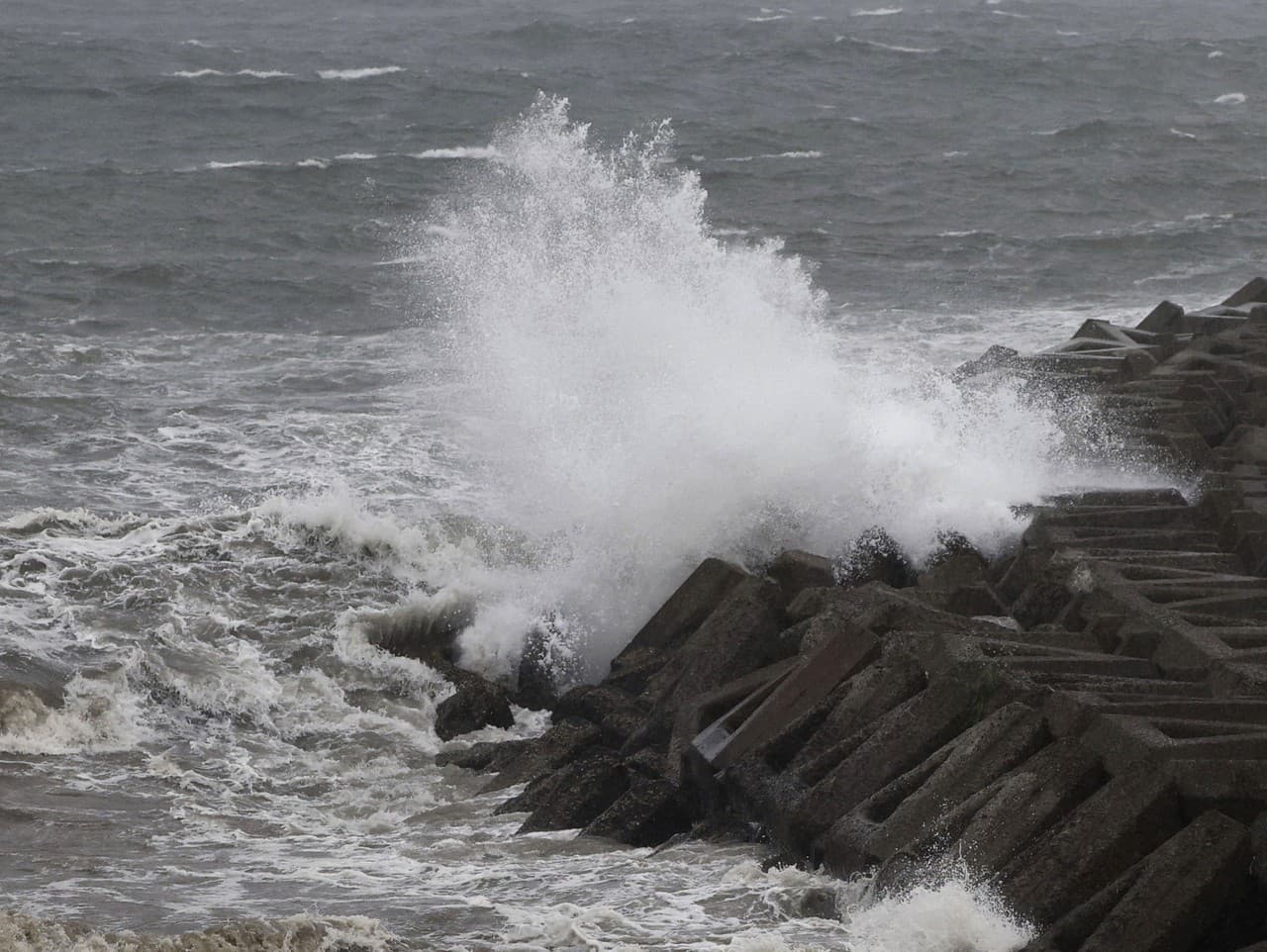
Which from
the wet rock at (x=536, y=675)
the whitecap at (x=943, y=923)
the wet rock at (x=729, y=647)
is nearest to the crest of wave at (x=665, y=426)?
the wet rock at (x=536, y=675)

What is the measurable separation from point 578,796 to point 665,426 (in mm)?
5303

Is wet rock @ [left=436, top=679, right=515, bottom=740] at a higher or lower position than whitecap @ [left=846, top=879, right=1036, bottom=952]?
lower

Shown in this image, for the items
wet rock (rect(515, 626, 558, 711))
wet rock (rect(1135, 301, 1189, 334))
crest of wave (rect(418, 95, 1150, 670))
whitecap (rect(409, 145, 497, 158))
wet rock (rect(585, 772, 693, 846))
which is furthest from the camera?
whitecap (rect(409, 145, 497, 158))

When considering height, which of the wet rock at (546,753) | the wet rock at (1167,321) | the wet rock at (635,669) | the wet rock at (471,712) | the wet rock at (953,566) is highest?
the wet rock at (1167,321)

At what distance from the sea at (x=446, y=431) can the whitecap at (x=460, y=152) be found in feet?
0.34

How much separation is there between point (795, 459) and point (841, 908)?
18.4 ft

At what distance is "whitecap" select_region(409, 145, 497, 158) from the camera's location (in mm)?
33594

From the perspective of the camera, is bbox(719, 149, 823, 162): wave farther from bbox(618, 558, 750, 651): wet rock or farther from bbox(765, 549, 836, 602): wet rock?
bbox(618, 558, 750, 651): wet rock

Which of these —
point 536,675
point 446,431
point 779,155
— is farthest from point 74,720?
point 779,155

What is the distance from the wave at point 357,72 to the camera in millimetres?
42250

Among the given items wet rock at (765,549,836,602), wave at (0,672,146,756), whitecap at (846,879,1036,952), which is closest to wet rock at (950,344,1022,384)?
wet rock at (765,549,836,602)

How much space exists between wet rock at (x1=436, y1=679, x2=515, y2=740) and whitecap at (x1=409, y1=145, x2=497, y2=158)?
2305cm

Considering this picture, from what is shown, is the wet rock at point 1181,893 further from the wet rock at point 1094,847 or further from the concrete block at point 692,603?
the concrete block at point 692,603

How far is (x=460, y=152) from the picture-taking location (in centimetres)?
3400
